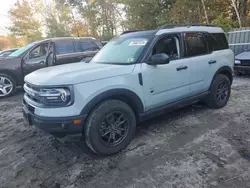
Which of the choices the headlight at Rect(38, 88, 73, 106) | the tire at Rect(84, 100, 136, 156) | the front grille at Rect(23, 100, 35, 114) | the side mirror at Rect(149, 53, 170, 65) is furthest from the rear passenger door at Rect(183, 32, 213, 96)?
the front grille at Rect(23, 100, 35, 114)

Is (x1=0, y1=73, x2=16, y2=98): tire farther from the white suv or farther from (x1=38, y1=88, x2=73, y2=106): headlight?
(x1=38, y1=88, x2=73, y2=106): headlight

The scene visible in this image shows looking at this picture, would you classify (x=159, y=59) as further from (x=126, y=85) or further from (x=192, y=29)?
(x=192, y=29)

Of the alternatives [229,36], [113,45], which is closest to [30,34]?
[229,36]

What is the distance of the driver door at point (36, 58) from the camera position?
6590mm

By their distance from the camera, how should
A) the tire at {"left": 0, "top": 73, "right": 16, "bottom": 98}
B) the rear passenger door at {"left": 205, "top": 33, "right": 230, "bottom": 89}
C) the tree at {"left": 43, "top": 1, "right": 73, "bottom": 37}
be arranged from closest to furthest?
the rear passenger door at {"left": 205, "top": 33, "right": 230, "bottom": 89}
the tire at {"left": 0, "top": 73, "right": 16, "bottom": 98}
the tree at {"left": 43, "top": 1, "right": 73, "bottom": 37}

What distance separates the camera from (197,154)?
279 centimetres

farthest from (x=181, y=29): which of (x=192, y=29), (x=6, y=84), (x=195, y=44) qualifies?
(x=6, y=84)

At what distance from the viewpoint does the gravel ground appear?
92.8 inches

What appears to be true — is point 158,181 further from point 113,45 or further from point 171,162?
point 113,45

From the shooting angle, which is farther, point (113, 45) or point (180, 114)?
point (180, 114)

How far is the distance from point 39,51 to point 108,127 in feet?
A: 16.8

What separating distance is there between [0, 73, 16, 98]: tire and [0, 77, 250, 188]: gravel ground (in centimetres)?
289

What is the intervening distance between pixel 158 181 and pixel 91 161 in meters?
0.95

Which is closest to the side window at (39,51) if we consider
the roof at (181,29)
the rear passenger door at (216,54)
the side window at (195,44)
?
the roof at (181,29)
